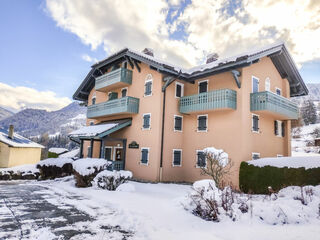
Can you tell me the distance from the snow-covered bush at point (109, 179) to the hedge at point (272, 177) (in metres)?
6.81

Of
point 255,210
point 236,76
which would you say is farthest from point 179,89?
point 255,210

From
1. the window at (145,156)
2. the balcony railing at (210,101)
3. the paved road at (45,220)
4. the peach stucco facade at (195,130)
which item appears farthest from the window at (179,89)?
the paved road at (45,220)

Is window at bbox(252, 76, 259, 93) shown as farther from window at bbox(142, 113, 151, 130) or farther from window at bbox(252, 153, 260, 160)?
window at bbox(142, 113, 151, 130)

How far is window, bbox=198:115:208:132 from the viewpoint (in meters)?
17.1

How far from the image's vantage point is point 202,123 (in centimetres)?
1747

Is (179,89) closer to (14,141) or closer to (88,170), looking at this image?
(88,170)

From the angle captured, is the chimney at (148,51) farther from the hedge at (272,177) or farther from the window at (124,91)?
the hedge at (272,177)

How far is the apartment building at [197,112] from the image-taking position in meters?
15.3

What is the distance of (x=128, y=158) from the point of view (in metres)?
18.9

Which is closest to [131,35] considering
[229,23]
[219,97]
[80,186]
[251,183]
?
[229,23]

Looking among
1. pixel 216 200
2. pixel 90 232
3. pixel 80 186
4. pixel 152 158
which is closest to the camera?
pixel 90 232

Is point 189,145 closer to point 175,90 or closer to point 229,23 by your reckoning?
point 175,90

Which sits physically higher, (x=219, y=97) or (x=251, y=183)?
(x=219, y=97)

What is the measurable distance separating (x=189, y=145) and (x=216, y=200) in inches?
447
